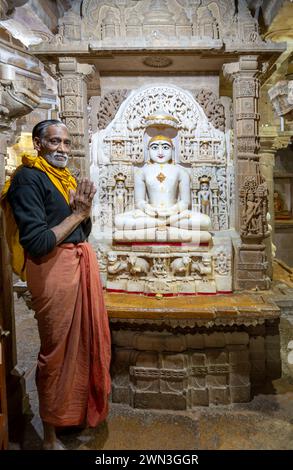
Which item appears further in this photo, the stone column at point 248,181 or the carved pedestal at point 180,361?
the stone column at point 248,181

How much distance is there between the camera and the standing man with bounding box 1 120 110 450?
2193mm

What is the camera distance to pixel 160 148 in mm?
3805

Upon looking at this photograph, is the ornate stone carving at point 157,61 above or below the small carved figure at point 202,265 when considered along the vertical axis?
above

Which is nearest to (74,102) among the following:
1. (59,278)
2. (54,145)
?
(54,145)

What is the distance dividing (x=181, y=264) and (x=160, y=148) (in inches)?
52.9

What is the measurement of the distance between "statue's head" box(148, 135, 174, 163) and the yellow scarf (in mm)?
1609

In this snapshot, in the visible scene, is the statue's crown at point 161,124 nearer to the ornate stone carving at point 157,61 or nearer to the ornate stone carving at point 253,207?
the ornate stone carving at point 157,61

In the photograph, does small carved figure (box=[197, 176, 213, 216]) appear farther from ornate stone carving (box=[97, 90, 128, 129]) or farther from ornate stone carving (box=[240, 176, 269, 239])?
ornate stone carving (box=[97, 90, 128, 129])

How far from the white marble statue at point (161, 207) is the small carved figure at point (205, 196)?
17 centimetres

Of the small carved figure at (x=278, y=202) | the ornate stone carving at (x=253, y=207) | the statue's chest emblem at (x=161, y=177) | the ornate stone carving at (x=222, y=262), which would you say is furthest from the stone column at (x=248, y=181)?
the small carved figure at (x=278, y=202)

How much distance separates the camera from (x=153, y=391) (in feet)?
10.5

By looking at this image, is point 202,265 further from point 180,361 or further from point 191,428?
point 191,428

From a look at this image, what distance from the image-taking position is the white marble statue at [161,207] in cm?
350

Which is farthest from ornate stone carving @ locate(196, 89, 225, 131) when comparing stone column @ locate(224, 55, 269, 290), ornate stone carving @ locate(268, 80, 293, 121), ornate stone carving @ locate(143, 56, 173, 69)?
ornate stone carving @ locate(268, 80, 293, 121)
